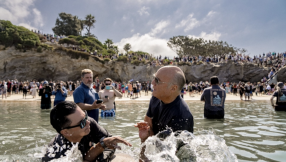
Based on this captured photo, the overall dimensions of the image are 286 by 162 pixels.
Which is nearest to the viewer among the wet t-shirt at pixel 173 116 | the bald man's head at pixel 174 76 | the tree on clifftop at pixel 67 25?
the wet t-shirt at pixel 173 116

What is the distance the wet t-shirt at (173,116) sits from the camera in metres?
2.36

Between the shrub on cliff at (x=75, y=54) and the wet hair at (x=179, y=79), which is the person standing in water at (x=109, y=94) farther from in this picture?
the shrub on cliff at (x=75, y=54)

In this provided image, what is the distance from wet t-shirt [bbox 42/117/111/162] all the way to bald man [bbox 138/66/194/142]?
65 centimetres

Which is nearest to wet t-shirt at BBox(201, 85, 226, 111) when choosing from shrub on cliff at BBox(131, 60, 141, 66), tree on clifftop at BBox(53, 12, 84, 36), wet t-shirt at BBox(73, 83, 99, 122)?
wet t-shirt at BBox(73, 83, 99, 122)

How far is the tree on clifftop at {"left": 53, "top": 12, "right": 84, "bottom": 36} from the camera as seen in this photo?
218 ft

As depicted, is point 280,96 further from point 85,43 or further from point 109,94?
point 85,43

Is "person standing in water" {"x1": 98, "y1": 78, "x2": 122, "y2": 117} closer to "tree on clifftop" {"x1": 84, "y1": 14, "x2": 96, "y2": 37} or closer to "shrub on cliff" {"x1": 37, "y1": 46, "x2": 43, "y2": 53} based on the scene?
"shrub on cliff" {"x1": 37, "y1": 46, "x2": 43, "y2": 53}

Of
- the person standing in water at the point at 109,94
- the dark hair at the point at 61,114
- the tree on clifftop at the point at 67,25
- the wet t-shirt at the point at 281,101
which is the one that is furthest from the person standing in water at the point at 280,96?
the tree on clifftop at the point at 67,25

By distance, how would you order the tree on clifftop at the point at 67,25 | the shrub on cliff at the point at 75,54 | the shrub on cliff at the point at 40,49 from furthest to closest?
the tree on clifftop at the point at 67,25, the shrub on cliff at the point at 75,54, the shrub on cliff at the point at 40,49

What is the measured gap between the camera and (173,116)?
7.92ft

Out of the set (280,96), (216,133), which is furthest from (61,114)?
(280,96)

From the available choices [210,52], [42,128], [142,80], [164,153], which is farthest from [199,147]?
[210,52]

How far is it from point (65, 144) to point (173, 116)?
54.1 inches

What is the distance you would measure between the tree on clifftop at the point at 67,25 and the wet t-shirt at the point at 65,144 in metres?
69.7
